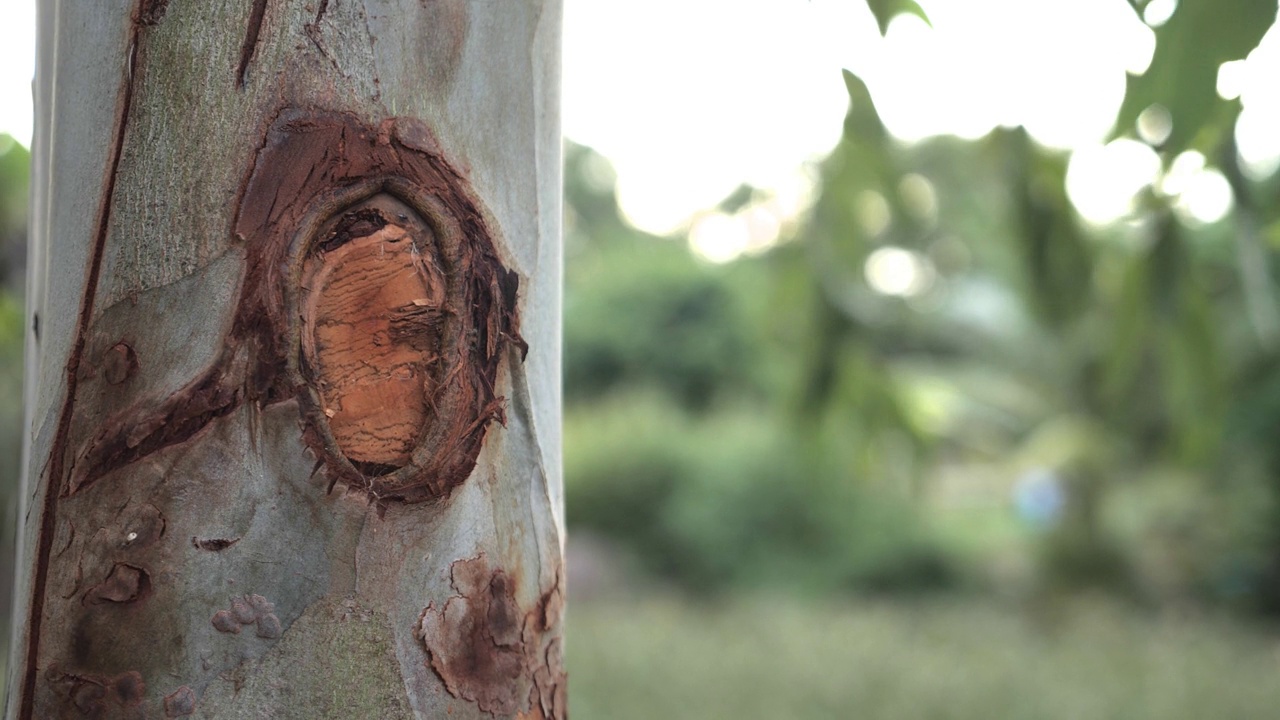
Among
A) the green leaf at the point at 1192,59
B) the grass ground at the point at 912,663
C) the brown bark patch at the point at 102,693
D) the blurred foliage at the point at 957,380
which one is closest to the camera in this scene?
the brown bark patch at the point at 102,693

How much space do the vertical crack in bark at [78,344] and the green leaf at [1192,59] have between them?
0.70 metres

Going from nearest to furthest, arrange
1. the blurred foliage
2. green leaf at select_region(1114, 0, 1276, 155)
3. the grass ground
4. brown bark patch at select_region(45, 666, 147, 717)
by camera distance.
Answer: brown bark patch at select_region(45, 666, 147, 717) → green leaf at select_region(1114, 0, 1276, 155) → the blurred foliage → the grass ground

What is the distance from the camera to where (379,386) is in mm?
495

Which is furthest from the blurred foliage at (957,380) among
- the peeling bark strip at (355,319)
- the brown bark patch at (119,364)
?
the brown bark patch at (119,364)

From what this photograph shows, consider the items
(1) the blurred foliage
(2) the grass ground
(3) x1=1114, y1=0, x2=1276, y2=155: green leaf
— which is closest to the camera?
(3) x1=1114, y1=0, x2=1276, y2=155: green leaf

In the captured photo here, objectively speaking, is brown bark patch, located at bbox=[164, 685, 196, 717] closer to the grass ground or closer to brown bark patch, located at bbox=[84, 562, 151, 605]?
brown bark patch, located at bbox=[84, 562, 151, 605]

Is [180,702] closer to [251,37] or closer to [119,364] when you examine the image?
[119,364]

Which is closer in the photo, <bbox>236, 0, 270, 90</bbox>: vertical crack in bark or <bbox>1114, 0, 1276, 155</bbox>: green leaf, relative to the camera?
<bbox>236, 0, 270, 90</bbox>: vertical crack in bark

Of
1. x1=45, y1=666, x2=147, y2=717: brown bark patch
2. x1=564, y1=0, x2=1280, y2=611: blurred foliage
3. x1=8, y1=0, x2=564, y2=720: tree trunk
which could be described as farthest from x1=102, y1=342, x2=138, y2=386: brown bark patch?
x1=564, y1=0, x2=1280, y2=611: blurred foliage

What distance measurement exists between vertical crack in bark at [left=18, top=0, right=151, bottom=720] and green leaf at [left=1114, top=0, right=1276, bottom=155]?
70 cm

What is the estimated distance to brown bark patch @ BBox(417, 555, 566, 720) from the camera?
1.67 feet

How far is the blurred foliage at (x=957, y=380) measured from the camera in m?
1.60

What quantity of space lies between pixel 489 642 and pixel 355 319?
7.1 inches

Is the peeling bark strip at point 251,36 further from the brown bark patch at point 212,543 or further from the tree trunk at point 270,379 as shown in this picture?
the brown bark patch at point 212,543
